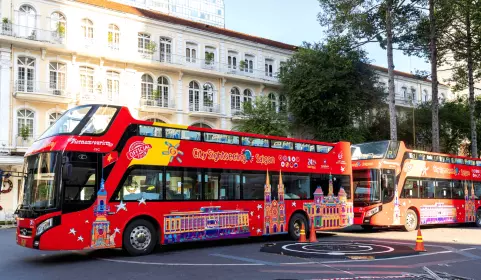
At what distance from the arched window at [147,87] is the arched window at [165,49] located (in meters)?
1.72

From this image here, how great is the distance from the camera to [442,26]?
98.8ft

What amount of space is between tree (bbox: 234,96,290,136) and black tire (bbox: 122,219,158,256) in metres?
22.1

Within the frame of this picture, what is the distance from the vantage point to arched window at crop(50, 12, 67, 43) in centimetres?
3025

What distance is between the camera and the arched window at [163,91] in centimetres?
3406

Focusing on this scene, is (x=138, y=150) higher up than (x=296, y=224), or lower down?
higher up

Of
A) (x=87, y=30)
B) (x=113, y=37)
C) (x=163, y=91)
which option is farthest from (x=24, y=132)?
(x=163, y=91)

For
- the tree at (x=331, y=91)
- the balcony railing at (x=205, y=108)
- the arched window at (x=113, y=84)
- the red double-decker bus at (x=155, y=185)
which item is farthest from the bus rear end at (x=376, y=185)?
the arched window at (x=113, y=84)

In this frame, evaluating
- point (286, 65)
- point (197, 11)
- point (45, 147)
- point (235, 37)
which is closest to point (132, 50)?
point (235, 37)

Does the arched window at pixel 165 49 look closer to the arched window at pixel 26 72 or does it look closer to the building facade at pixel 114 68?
the building facade at pixel 114 68

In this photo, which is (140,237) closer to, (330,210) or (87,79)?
(330,210)

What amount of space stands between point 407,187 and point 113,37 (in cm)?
2221

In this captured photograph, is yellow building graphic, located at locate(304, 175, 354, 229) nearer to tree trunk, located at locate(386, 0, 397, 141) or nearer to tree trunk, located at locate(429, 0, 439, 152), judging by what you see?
tree trunk, located at locate(386, 0, 397, 141)

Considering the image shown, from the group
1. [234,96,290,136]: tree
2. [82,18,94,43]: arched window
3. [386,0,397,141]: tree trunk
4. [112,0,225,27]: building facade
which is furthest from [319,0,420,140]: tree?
[112,0,225,27]: building facade

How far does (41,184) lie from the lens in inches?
437
